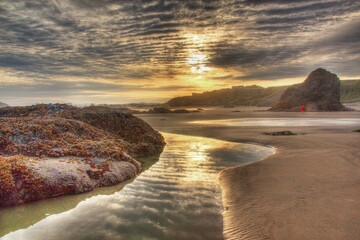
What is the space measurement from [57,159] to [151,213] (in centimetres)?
451

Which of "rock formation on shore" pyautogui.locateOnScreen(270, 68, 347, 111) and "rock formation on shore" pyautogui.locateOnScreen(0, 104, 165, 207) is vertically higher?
"rock formation on shore" pyautogui.locateOnScreen(270, 68, 347, 111)

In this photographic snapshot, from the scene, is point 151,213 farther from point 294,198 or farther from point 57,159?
point 57,159

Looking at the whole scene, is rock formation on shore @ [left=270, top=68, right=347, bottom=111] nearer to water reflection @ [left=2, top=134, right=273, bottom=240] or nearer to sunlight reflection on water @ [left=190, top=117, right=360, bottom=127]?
sunlight reflection on water @ [left=190, top=117, right=360, bottom=127]

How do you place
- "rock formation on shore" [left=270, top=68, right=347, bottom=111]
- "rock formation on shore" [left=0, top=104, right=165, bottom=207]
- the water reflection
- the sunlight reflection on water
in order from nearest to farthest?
the water reflection
"rock formation on shore" [left=0, top=104, right=165, bottom=207]
the sunlight reflection on water
"rock formation on shore" [left=270, top=68, right=347, bottom=111]

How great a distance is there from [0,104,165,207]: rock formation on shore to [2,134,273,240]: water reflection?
937 mm

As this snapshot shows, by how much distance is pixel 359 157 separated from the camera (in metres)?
11.5

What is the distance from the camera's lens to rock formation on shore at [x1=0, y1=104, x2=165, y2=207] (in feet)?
25.0

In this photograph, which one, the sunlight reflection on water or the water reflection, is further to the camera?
the sunlight reflection on water

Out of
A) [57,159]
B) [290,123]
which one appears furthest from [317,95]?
[57,159]

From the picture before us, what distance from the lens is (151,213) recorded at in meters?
6.70

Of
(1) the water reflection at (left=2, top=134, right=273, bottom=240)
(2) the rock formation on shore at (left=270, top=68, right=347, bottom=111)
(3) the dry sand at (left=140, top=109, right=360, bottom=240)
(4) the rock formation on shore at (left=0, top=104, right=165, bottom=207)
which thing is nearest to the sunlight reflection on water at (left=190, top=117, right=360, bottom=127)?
(3) the dry sand at (left=140, top=109, right=360, bottom=240)

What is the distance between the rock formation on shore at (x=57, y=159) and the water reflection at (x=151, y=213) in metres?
0.94

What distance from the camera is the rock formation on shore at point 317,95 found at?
71688mm

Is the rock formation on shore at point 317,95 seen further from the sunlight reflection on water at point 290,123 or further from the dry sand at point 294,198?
the dry sand at point 294,198
